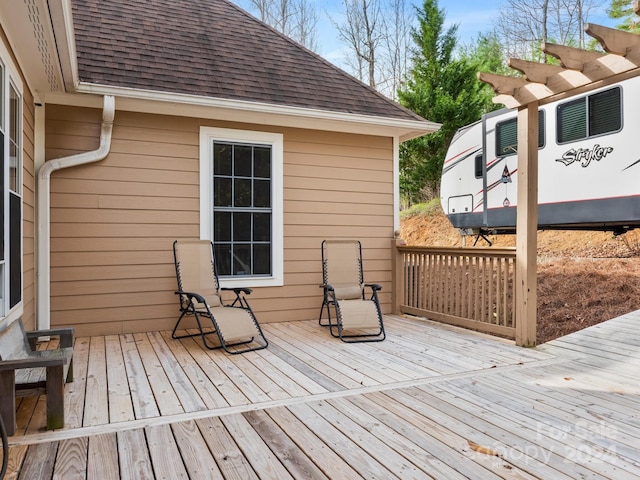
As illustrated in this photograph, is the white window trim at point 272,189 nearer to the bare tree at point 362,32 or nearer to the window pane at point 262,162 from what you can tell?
the window pane at point 262,162

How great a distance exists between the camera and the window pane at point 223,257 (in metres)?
5.09

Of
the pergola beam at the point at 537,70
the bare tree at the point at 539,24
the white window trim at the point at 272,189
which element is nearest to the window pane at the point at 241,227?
the white window trim at the point at 272,189

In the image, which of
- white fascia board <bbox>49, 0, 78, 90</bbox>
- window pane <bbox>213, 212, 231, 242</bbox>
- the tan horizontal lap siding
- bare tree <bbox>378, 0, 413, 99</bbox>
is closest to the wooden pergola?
the tan horizontal lap siding

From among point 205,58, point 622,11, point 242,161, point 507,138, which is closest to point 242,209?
point 242,161

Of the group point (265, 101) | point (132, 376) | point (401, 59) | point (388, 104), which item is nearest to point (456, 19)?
point (401, 59)

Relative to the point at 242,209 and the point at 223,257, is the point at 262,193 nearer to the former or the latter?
the point at 242,209

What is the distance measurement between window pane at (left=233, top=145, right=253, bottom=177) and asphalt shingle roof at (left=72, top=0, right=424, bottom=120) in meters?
0.57

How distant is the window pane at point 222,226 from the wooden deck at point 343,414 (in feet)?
4.52

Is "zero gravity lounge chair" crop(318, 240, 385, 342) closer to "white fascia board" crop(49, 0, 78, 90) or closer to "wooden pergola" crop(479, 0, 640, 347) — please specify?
"wooden pergola" crop(479, 0, 640, 347)

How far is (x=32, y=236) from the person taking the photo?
4.12 m

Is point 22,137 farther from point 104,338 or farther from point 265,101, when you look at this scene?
point 265,101

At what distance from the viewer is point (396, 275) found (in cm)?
578

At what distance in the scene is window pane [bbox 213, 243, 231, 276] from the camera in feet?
16.7

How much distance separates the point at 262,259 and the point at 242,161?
3.64 ft
